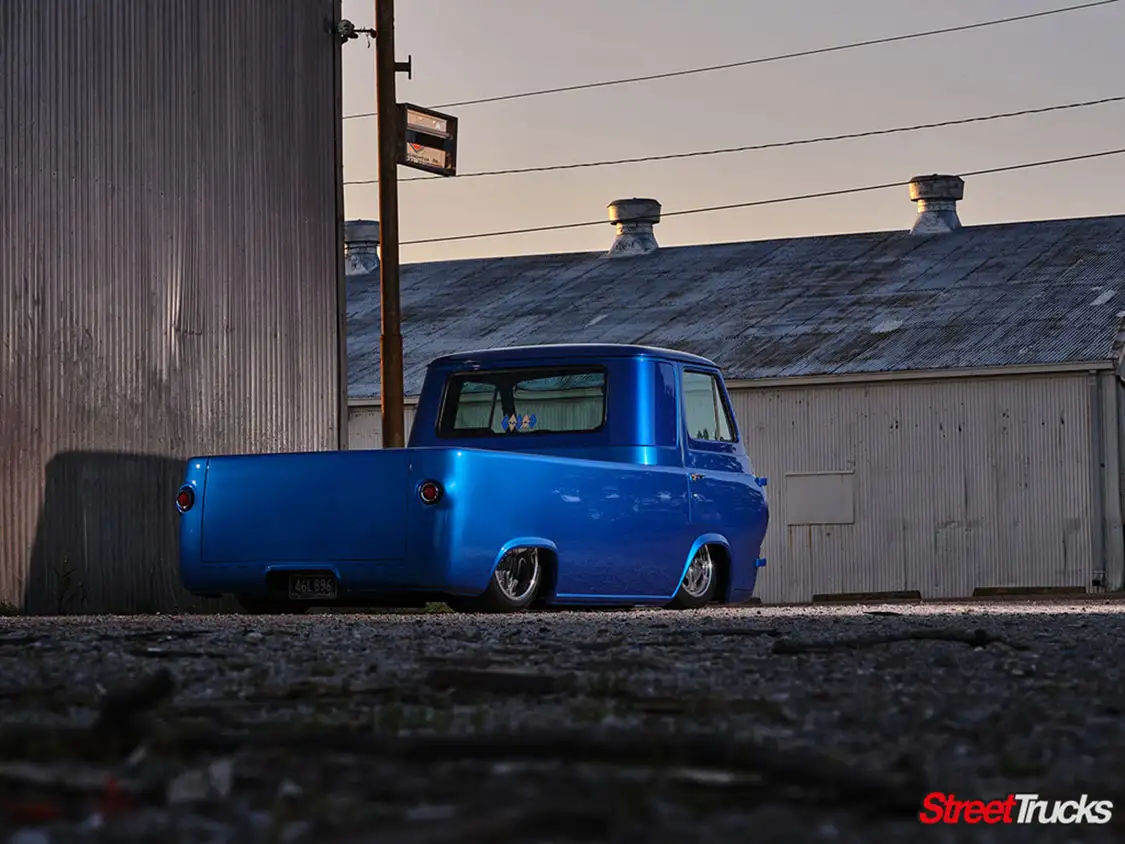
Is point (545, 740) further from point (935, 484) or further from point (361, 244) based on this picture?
point (361, 244)

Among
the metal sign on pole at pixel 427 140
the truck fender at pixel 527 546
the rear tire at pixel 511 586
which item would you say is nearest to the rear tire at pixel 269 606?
the rear tire at pixel 511 586

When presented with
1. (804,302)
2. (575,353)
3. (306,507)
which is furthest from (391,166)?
(804,302)

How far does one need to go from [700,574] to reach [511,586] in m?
2.20

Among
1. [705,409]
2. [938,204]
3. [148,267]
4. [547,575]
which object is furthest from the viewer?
[938,204]

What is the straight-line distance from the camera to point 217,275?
52.3ft

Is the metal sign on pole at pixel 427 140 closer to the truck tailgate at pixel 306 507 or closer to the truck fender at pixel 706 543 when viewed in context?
the truck fender at pixel 706 543

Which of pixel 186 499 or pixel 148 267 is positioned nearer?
pixel 186 499

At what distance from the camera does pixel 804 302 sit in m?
29.8

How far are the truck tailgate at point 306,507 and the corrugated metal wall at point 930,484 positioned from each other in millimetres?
14728

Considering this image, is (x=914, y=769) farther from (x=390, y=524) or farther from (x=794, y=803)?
(x=390, y=524)

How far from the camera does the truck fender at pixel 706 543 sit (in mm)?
13844

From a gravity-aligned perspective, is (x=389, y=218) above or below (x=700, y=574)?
above

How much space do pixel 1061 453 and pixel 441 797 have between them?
74.0ft

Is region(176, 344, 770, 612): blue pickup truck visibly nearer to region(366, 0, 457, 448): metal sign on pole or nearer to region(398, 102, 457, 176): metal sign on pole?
region(366, 0, 457, 448): metal sign on pole
